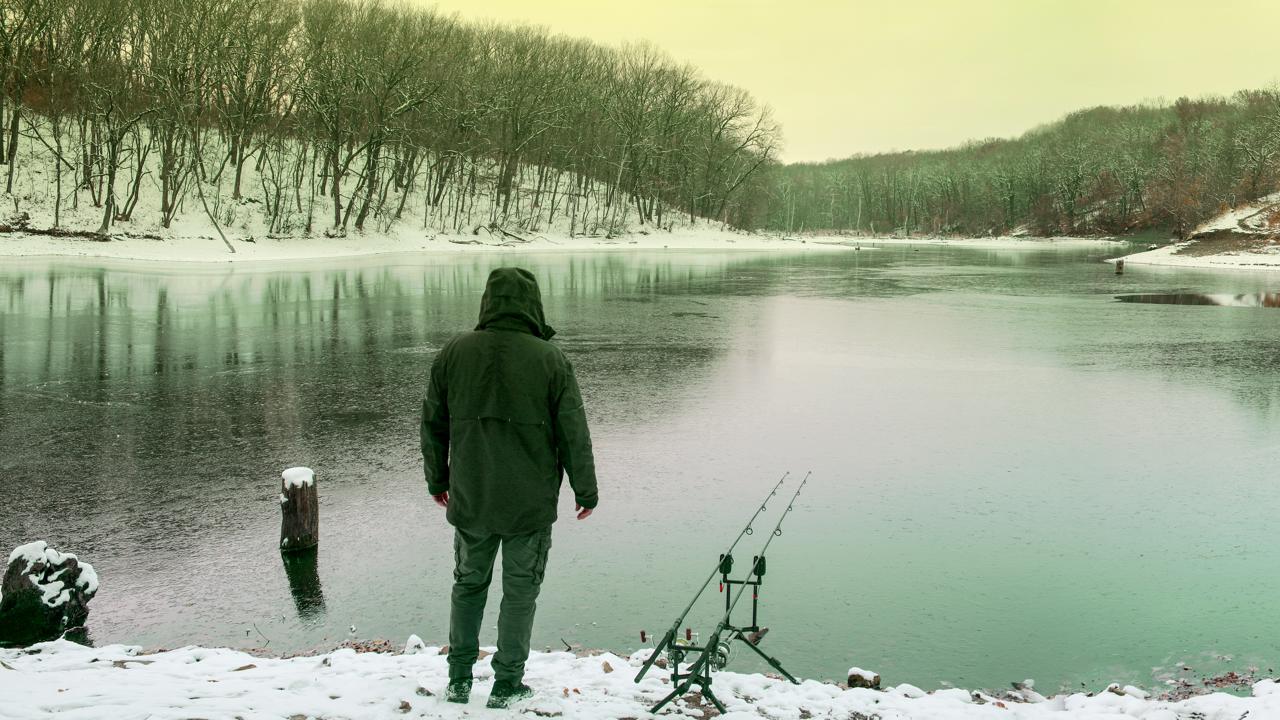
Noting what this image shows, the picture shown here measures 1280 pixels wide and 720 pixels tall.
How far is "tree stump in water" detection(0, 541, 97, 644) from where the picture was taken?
5.65m

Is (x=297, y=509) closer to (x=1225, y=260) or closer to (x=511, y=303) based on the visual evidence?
(x=511, y=303)

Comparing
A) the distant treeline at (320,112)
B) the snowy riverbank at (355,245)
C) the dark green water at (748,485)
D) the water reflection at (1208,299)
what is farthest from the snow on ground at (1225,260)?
the dark green water at (748,485)

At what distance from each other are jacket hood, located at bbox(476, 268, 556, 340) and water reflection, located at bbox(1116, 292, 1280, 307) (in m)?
28.7

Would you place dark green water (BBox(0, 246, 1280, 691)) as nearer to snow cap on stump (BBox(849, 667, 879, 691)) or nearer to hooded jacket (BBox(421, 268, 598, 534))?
snow cap on stump (BBox(849, 667, 879, 691))

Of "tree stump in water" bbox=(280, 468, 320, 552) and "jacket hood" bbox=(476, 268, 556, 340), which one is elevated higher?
"jacket hood" bbox=(476, 268, 556, 340)

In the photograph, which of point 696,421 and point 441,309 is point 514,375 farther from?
point 441,309

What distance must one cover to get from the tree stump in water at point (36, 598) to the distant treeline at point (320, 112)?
4241 cm

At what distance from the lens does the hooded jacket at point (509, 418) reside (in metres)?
4.40

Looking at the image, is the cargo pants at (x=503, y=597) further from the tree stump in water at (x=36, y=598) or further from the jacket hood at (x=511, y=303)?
the tree stump in water at (x=36, y=598)

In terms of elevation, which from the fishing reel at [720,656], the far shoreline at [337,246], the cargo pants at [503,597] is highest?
the far shoreline at [337,246]

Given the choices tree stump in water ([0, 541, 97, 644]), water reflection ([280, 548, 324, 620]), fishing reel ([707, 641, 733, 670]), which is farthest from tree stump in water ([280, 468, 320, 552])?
fishing reel ([707, 641, 733, 670])

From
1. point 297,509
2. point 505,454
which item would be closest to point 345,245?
point 297,509

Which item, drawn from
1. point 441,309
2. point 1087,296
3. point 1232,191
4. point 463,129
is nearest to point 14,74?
point 463,129

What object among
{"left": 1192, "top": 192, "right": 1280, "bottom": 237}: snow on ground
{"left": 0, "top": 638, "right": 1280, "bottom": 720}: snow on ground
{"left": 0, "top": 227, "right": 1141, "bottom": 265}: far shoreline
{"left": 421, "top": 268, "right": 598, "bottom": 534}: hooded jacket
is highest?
{"left": 1192, "top": 192, "right": 1280, "bottom": 237}: snow on ground
